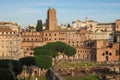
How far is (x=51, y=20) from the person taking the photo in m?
115

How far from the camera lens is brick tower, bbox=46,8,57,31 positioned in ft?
375

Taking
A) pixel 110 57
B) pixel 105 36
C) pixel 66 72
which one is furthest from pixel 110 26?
pixel 66 72

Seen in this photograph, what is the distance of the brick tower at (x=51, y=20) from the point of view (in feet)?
375

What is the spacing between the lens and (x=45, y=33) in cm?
10819

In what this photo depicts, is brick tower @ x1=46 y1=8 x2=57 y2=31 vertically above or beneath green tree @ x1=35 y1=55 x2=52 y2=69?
above

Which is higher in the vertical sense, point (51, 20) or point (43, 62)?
point (51, 20)

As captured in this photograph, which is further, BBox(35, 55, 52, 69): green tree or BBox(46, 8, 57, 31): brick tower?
BBox(46, 8, 57, 31): brick tower

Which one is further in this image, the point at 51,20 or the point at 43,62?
the point at 51,20

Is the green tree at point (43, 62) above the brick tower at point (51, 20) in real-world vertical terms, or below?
below

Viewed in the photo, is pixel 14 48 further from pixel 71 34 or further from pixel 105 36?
pixel 105 36

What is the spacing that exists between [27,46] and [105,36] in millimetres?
41557

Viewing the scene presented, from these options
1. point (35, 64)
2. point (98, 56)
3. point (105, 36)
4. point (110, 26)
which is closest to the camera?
point (35, 64)

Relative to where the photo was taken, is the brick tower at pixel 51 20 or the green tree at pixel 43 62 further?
the brick tower at pixel 51 20

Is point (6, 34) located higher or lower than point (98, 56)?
higher
